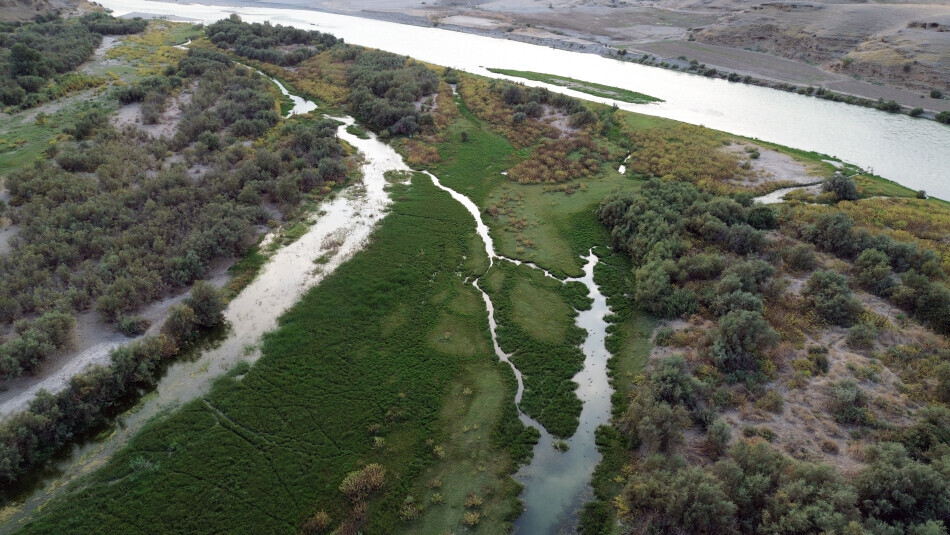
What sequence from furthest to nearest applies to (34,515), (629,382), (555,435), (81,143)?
(81,143) → (629,382) → (555,435) → (34,515)

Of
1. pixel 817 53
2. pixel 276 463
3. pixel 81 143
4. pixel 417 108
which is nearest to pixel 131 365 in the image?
pixel 276 463

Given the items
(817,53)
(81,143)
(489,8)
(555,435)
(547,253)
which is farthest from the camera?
(489,8)

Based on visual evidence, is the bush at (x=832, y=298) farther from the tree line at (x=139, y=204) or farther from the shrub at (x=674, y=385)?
the tree line at (x=139, y=204)

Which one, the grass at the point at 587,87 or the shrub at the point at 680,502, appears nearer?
the shrub at the point at 680,502

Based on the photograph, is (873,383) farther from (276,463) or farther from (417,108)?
(417,108)

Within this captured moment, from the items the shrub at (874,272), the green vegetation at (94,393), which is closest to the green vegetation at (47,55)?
the green vegetation at (94,393)

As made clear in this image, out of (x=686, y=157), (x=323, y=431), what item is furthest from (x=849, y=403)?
(x=686, y=157)

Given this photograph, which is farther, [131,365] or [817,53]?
[817,53]
